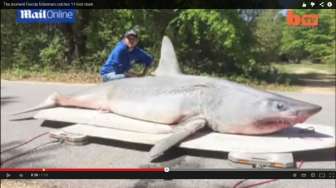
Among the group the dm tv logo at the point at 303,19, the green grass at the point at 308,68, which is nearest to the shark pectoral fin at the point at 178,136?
the green grass at the point at 308,68

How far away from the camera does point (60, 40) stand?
2.83 metres

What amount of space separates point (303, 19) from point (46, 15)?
132 cm

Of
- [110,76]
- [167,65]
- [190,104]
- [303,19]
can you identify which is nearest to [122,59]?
[110,76]

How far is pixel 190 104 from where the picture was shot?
311 centimetres

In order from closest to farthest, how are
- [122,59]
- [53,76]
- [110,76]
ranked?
[122,59], [110,76], [53,76]

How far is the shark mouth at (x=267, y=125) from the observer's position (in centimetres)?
282

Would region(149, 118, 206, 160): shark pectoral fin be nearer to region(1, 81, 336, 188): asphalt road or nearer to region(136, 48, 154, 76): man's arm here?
region(1, 81, 336, 188): asphalt road

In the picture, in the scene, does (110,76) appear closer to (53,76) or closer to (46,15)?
(53,76)

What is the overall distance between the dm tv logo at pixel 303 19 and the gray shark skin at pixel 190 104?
2.75 feet

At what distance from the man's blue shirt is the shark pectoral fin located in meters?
0.59

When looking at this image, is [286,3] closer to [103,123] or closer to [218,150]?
[218,150]

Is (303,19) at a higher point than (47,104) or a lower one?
higher

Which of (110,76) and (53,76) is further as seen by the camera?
(53,76)

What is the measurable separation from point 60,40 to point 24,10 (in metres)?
0.94
